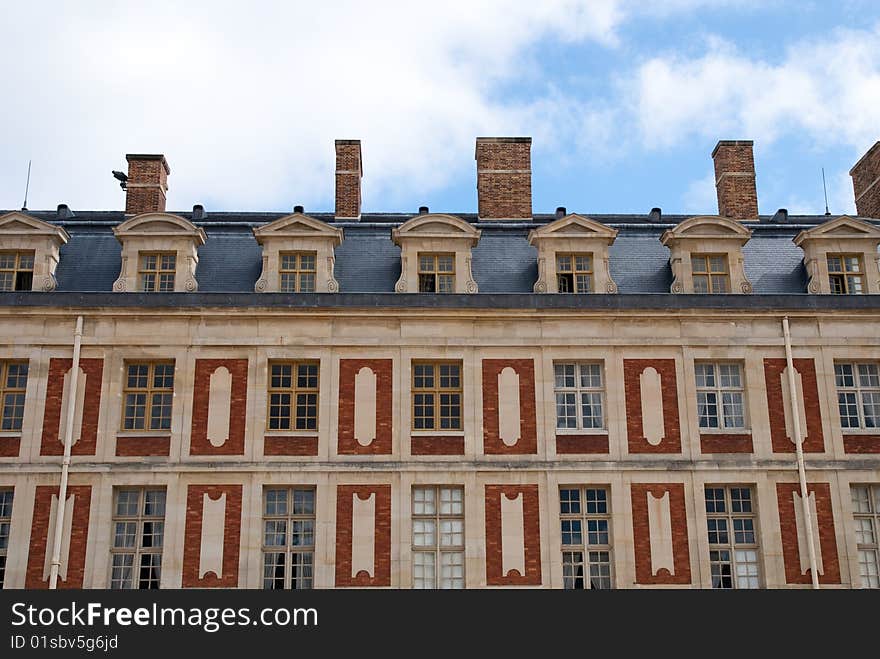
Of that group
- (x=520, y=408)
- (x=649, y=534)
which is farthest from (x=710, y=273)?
(x=649, y=534)

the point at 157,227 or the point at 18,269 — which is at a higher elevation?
the point at 157,227

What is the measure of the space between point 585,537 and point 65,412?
11978mm

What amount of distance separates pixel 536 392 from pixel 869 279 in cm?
864

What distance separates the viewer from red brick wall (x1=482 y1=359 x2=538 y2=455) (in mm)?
27406

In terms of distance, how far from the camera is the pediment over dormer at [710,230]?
1148 inches

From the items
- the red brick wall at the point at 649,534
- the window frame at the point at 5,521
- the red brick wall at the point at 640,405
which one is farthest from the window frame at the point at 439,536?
the window frame at the point at 5,521

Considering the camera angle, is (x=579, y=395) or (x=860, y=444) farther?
(x=579, y=395)

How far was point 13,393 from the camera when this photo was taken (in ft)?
90.6

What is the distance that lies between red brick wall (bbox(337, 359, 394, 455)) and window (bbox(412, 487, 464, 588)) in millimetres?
1364

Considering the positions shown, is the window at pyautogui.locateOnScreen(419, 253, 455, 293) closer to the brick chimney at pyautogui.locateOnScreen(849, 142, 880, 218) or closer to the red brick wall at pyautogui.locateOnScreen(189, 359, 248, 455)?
the red brick wall at pyautogui.locateOnScreen(189, 359, 248, 455)

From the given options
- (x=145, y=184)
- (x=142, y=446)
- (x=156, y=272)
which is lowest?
(x=142, y=446)

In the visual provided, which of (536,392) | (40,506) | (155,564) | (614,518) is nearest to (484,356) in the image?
(536,392)

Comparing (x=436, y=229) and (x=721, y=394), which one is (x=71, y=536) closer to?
(x=436, y=229)
